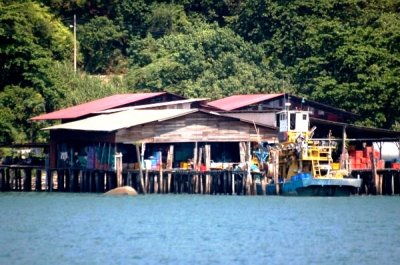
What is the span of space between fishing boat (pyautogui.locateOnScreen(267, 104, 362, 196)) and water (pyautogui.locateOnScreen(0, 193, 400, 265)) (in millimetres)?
730

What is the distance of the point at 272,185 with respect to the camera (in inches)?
2633

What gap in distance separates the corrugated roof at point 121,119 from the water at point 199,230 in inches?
142

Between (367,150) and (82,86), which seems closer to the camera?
(367,150)

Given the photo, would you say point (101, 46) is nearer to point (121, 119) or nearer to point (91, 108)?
point (91, 108)

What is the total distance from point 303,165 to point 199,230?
16337 mm

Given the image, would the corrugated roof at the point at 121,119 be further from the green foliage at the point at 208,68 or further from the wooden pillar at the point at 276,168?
the green foliage at the point at 208,68

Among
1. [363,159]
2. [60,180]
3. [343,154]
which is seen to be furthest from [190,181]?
[363,159]

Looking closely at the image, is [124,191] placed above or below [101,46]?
below

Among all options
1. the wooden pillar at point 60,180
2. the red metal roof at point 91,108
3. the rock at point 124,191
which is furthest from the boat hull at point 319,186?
the red metal roof at point 91,108

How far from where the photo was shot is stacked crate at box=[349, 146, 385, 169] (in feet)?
233

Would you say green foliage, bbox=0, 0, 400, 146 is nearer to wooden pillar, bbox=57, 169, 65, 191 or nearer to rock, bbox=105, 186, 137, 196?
wooden pillar, bbox=57, 169, 65, 191

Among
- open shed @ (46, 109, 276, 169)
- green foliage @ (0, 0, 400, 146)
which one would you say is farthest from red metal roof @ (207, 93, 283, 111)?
green foliage @ (0, 0, 400, 146)

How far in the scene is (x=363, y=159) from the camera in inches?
2830

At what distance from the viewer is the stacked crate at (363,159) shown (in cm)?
7094
